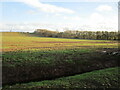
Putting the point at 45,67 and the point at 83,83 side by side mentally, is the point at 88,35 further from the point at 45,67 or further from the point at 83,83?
the point at 83,83

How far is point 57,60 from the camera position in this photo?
36.1 feet

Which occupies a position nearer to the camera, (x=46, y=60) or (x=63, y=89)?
(x=63, y=89)

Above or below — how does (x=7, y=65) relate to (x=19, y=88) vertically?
above

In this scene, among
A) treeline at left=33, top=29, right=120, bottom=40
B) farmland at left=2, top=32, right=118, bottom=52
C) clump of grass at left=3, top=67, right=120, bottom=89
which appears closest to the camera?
clump of grass at left=3, top=67, right=120, bottom=89

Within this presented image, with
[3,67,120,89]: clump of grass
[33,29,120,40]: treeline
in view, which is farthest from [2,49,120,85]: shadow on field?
[33,29,120,40]: treeline

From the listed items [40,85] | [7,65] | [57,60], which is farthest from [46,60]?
[40,85]

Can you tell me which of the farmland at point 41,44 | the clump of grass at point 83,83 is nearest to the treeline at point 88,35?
the farmland at point 41,44

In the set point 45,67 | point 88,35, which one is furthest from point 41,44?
point 88,35

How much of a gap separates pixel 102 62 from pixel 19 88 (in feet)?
26.8

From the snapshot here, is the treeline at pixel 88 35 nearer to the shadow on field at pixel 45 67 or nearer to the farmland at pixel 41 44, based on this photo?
the farmland at pixel 41 44

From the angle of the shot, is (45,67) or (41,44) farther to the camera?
(41,44)

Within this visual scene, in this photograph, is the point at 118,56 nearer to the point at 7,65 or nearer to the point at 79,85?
the point at 79,85

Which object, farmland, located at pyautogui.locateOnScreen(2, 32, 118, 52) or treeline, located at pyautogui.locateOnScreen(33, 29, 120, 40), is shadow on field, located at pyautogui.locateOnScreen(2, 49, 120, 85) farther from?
treeline, located at pyautogui.locateOnScreen(33, 29, 120, 40)

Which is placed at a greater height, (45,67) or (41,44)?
(41,44)
